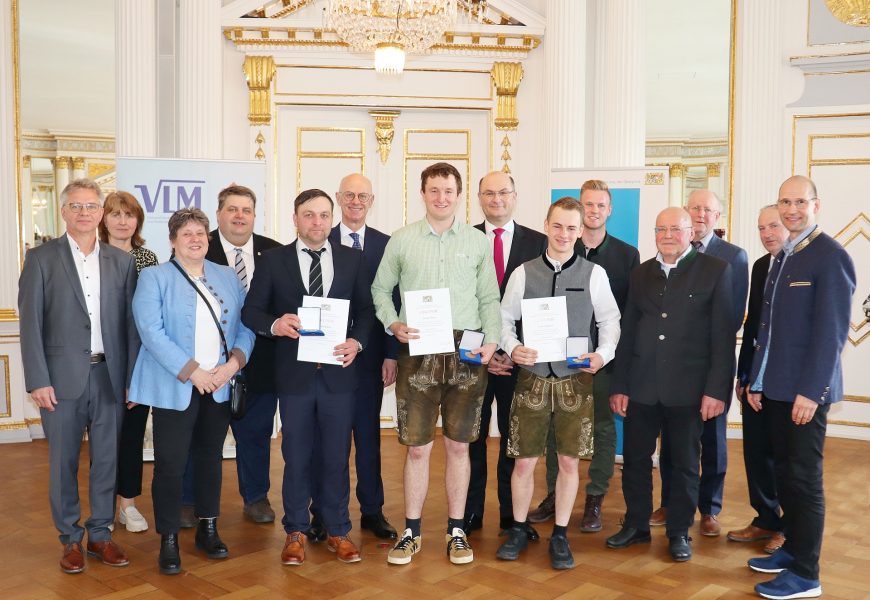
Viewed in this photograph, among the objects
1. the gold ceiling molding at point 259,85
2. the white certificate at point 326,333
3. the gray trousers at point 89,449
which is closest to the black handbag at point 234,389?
the white certificate at point 326,333

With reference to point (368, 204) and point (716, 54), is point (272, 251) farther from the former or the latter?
point (716, 54)

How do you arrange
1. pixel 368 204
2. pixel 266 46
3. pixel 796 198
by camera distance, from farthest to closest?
pixel 266 46, pixel 368 204, pixel 796 198

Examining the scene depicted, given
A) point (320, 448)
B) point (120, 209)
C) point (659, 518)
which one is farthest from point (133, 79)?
point (659, 518)

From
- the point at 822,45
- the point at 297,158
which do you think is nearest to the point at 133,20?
the point at 297,158

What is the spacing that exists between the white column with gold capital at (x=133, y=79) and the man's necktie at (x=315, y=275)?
3079 mm

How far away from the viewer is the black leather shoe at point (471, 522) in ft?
11.9

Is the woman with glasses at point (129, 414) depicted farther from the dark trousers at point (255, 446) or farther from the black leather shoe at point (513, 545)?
the black leather shoe at point (513, 545)

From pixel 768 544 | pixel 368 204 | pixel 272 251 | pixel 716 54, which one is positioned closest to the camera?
pixel 272 251

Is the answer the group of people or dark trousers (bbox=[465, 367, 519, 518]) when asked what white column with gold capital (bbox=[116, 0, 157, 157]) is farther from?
dark trousers (bbox=[465, 367, 519, 518])

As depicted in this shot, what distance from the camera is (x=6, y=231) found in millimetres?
5641

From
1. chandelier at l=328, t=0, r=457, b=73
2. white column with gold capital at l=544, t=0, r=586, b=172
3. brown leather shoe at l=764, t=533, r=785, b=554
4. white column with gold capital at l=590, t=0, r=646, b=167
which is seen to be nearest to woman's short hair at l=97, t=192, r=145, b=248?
chandelier at l=328, t=0, r=457, b=73

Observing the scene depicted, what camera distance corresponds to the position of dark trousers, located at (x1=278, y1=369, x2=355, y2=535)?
10.4ft

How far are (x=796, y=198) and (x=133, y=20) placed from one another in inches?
188

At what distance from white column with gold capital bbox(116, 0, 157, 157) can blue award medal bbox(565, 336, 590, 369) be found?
3884 mm
